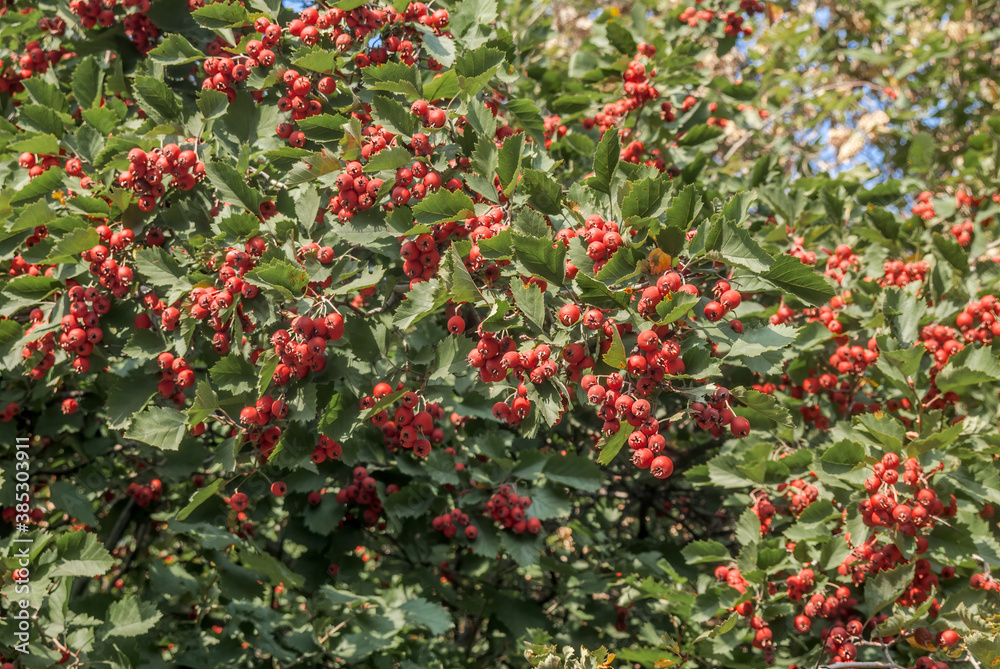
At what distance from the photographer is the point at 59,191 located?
3.43 metres

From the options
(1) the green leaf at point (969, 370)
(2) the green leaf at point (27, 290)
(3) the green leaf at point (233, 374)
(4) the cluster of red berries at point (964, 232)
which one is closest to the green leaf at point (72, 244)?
(2) the green leaf at point (27, 290)

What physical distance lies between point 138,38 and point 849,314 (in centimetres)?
442

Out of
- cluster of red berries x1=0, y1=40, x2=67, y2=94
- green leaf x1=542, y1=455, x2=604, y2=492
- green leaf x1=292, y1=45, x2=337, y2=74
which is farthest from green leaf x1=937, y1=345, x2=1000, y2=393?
cluster of red berries x1=0, y1=40, x2=67, y2=94

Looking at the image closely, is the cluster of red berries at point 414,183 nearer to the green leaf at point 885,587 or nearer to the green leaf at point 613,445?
the green leaf at point 613,445

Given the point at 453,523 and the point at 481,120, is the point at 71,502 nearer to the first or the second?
the point at 453,523

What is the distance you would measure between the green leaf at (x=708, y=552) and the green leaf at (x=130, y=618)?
2.78m

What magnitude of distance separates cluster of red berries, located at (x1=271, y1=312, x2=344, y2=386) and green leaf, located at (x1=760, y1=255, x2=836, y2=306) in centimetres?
170

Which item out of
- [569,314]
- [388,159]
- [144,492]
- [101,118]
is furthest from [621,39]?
[144,492]

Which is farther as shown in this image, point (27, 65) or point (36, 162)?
point (27, 65)

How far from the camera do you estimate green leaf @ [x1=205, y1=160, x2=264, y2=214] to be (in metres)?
3.01

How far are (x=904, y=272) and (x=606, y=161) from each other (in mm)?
2398

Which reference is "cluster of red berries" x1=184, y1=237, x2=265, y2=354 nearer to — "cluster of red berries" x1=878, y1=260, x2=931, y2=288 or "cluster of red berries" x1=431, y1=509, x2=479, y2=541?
"cluster of red berries" x1=431, y1=509, x2=479, y2=541

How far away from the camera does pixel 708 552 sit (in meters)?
3.74

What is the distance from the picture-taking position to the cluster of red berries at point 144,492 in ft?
14.2
